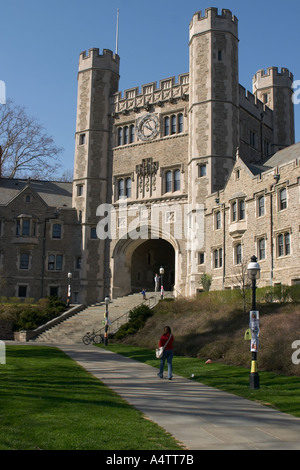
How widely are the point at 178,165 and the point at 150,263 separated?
1160cm

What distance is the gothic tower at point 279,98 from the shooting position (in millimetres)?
47812

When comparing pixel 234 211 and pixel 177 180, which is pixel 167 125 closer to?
pixel 177 180

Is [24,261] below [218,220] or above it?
below

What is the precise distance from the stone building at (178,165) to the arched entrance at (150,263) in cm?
10

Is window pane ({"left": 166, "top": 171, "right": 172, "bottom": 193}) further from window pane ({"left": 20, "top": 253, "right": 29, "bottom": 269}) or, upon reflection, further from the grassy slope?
window pane ({"left": 20, "top": 253, "right": 29, "bottom": 269})

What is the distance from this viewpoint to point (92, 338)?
31234mm

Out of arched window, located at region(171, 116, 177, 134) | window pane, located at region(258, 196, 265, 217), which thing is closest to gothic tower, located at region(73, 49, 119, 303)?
arched window, located at region(171, 116, 177, 134)

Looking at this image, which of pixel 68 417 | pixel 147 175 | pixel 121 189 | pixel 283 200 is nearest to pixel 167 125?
pixel 147 175

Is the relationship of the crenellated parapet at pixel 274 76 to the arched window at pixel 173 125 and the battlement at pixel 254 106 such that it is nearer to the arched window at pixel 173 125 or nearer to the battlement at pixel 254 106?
the battlement at pixel 254 106

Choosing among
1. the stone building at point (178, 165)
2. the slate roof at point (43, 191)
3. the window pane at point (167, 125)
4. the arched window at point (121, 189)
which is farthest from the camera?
the slate roof at point (43, 191)

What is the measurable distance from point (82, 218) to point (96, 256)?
148 inches

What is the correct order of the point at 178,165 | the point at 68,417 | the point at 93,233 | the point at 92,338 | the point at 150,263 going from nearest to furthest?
1. the point at 68,417
2. the point at 92,338
3. the point at 178,165
4. the point at 93,233
5. the point at 150,263

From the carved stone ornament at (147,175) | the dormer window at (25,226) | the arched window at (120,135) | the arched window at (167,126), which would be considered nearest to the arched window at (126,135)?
the arched window at (120,135)
